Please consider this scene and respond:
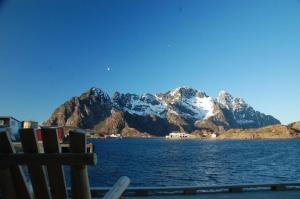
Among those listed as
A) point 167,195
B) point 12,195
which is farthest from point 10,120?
point 12,195

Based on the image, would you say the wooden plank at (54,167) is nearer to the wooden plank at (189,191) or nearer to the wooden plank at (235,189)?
→ the wooden plank at (189,191)

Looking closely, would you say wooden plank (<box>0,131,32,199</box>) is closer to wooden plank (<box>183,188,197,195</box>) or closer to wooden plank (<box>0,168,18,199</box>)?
wooden plank (<box>0,168,18,199</box>)

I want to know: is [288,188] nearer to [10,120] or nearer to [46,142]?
[46,142]

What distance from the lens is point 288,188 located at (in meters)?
15.8

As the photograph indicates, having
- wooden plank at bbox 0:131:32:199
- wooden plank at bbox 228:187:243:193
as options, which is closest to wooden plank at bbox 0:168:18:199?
wooden plank at bbox 0:131:32:199

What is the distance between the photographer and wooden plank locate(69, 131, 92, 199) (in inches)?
155

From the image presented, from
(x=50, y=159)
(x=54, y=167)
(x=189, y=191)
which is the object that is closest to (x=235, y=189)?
(x=189, y=191)

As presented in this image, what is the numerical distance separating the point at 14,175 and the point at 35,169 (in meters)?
0.37

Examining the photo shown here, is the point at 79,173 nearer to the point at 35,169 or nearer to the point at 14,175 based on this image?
the point at 35,169

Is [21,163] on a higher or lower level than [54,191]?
higher

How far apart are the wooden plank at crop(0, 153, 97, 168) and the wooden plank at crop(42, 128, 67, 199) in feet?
0.16

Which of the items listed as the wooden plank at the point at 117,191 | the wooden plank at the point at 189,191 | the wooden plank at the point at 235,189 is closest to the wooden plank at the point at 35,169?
the wooden plank at the point at 117,191

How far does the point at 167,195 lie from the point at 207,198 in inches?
59.9

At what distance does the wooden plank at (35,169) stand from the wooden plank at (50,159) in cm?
7
